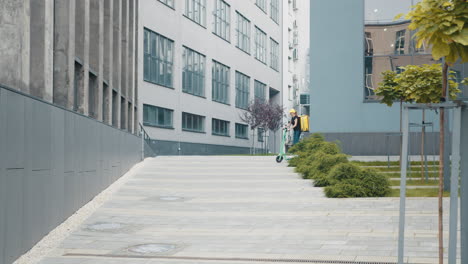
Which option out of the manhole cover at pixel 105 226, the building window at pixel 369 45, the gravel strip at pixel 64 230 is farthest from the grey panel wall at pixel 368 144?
the manhole cover at pixel 105 226

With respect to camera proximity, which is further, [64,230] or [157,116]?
[157,116]

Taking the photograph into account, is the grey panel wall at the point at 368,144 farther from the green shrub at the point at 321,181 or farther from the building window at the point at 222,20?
the building window at the point at 222,20

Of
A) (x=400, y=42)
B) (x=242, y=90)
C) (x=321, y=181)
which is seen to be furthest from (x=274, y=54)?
(x=321, y=181)

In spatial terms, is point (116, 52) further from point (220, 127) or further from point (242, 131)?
point (242, 131)

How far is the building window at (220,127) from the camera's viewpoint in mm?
49000

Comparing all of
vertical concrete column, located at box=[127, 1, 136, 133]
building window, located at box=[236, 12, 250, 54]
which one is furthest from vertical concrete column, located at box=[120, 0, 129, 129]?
building window, located at box=[236, 12, 250, 54]

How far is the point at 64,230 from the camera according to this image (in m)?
11.0

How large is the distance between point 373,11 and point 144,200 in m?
14.3

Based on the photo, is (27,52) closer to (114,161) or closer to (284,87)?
Answer: (114,161)

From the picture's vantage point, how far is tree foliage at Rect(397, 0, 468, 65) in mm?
5117

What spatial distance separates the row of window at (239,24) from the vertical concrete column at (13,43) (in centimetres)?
2926

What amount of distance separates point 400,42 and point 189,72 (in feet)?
72.5

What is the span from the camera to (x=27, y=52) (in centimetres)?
1086

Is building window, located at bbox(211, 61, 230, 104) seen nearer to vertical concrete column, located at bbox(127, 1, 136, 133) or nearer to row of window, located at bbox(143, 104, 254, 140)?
row of window, located at bbox(143, 104, 254, 140)
